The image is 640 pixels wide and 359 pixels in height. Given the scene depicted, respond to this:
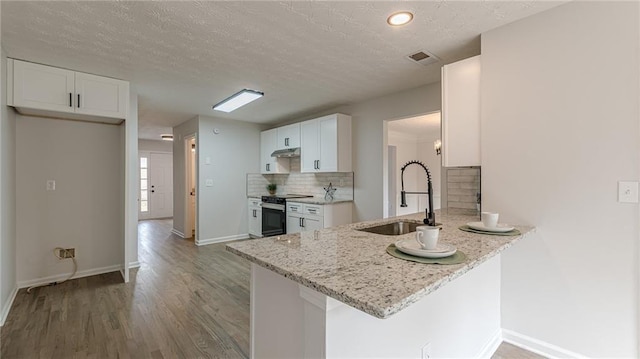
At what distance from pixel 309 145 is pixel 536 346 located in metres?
3.63

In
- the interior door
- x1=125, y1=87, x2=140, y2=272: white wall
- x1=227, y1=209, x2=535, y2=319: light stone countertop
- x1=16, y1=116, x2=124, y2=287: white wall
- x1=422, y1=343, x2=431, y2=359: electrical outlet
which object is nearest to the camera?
x1=227, y1=209, x2=535, y2=319: light stone countertop

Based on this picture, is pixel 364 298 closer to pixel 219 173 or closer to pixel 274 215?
pixel 274 215

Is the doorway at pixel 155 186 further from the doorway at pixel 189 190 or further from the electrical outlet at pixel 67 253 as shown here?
the electrical outlet at pixel 67 253

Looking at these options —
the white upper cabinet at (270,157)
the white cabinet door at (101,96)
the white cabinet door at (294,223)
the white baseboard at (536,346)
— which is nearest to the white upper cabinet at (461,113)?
the white baseboard at (536,346)

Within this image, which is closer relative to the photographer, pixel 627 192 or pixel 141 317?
pixel 627 192

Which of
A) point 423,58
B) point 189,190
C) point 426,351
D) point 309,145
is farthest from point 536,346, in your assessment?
point 189,190

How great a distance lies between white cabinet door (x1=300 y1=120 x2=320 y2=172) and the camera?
4.57m

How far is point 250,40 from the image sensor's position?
2309 millimetres

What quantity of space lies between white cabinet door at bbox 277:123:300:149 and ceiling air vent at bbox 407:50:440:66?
2535 millimetres

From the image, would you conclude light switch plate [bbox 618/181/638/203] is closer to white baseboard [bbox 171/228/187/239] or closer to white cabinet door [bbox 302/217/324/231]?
white cabinet door [bbox 302/217/324/231]

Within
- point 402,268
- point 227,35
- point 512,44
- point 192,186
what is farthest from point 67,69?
point 512,44

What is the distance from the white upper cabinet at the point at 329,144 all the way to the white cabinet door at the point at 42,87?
2971 mm

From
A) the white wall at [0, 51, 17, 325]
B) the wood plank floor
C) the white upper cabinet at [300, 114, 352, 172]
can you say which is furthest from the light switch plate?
the white wall at [0, 51, 17, 325]

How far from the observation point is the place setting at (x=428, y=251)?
1.18 m
